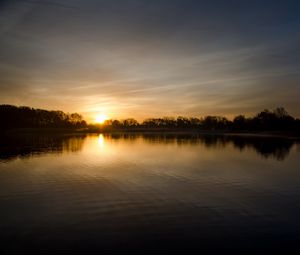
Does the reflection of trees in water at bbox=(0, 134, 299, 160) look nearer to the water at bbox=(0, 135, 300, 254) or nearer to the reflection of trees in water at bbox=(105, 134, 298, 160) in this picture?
the reflection of trees in water at bbox=(105, 134, 298, 160)

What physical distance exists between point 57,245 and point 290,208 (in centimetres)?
1740

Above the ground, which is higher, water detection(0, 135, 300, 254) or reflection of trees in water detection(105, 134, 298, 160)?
reflection of trees in water detection(105, 134, 298, 160)

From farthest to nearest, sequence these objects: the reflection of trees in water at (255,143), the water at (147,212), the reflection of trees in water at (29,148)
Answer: the reflection of trees in water at (255,143) → the reflection of trees in water at (29,148) → the water at (147,212)

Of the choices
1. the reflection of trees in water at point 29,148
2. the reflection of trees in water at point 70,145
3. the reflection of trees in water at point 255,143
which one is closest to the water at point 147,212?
the reflection of trees in water at point 29,148

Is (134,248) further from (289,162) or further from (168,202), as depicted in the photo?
(289,162)

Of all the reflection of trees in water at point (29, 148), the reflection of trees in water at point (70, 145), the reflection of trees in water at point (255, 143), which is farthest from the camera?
the reflection of trees in water at point (255, 143)

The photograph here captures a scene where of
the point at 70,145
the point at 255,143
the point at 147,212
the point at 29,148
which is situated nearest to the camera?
the point at 147,212

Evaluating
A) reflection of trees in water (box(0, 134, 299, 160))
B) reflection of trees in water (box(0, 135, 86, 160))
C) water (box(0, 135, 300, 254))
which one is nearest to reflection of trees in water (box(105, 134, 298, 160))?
reflection of trees in water (box(0, 134, 299, 160))

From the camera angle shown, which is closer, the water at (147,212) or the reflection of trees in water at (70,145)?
the water at (147,212)

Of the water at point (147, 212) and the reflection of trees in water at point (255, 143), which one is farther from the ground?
the reflection of trees in water at point (255, 143)

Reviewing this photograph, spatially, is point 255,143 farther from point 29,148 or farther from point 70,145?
point 29,148

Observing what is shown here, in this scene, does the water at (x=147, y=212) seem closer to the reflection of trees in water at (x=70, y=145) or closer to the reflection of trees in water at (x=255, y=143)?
the reflection of trees in water at (x=70, y=145)

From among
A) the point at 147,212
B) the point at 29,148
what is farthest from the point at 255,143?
the point at 147,212

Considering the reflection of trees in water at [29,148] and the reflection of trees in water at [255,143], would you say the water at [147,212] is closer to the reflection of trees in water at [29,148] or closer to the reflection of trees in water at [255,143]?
the reflection of trees in water at [29,148]
